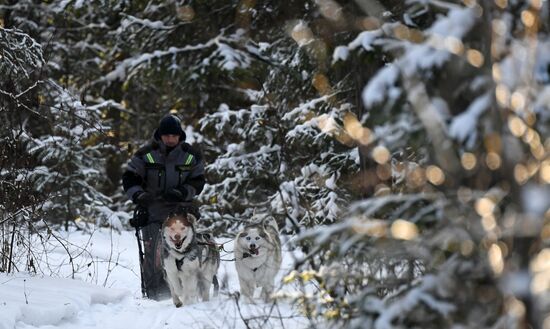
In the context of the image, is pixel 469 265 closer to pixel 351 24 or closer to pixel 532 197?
pixel 532 197

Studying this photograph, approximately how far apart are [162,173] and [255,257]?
5.72 ft

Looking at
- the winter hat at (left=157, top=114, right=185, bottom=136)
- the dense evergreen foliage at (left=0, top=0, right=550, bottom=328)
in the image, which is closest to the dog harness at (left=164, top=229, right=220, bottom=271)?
the winter hat at (left=157, top=114, right=185, bottom=136)

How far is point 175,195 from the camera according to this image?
28.4ft

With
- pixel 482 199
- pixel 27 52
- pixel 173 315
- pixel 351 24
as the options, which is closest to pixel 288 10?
pixel 351 24

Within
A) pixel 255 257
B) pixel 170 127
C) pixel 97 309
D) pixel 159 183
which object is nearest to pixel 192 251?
pixel 255 257

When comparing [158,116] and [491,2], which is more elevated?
[491,2]

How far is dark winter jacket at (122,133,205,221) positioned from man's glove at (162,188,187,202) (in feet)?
0.18

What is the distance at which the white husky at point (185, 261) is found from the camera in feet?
26.6

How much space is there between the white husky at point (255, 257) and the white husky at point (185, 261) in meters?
0.31

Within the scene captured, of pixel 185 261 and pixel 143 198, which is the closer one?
pixel 185 261

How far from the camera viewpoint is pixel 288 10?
9.84 metres

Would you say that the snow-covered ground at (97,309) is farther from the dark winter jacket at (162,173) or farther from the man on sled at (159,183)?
the dark winter jacket at (162,173)

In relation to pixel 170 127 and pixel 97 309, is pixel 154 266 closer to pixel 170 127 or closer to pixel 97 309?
pixel 97 309

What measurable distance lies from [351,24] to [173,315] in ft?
11.9
